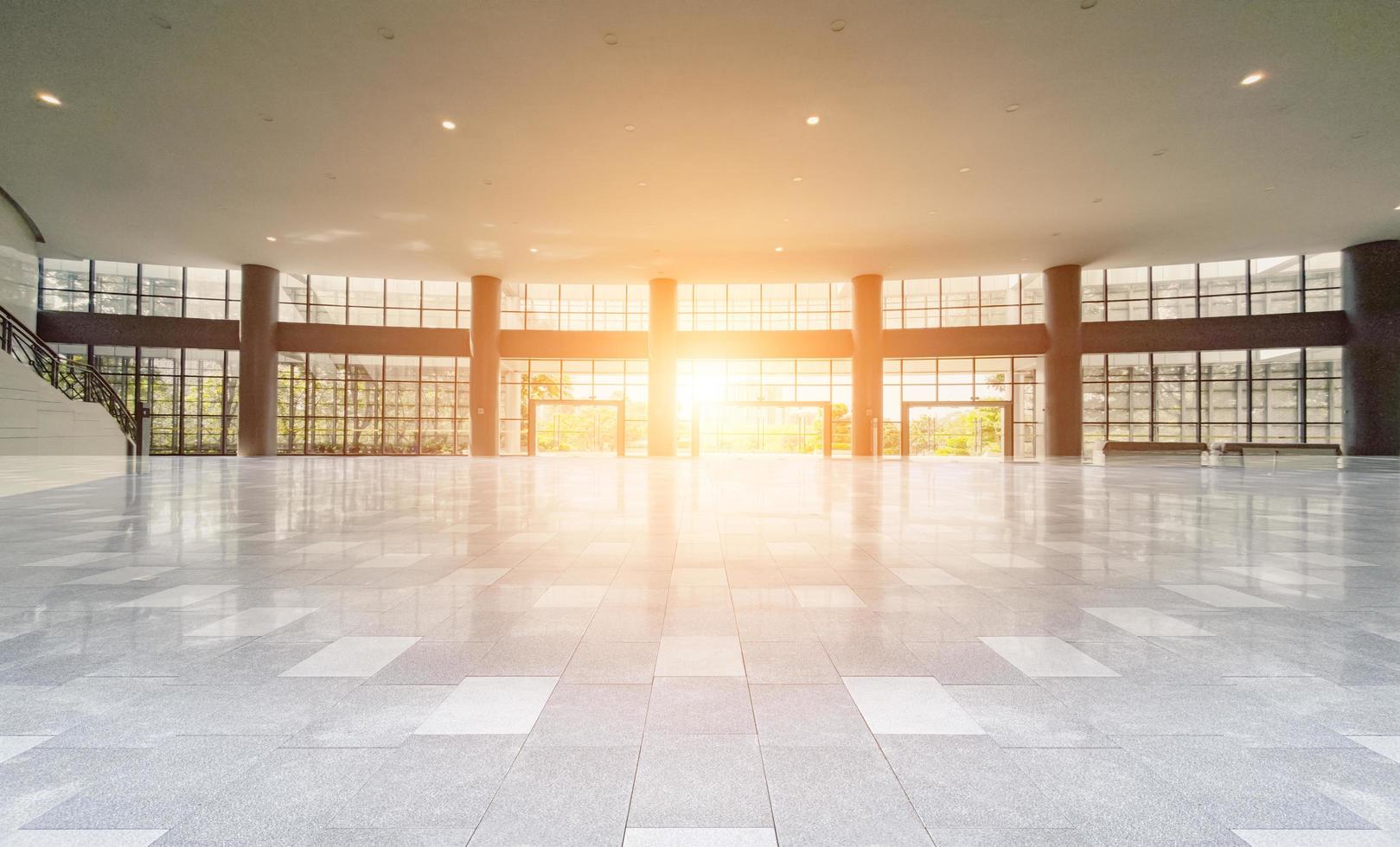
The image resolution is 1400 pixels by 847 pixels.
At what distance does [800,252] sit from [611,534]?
58.6 feet

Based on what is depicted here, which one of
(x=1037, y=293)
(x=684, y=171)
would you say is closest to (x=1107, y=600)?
(x=684, y=171)

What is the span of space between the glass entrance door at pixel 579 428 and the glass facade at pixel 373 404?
3.78 m

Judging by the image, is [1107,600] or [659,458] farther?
[659,458]

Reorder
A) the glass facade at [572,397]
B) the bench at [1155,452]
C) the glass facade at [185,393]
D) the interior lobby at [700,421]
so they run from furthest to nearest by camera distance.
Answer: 1. the glass facade at [572,397]
2. the glass facade at [185,393]
3. the bench at [1155,452]
4. the interior lobby at [700,421]

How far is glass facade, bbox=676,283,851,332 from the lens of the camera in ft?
96.8

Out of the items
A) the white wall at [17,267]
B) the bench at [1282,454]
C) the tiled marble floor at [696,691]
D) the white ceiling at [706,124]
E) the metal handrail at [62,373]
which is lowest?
the tiled marble floor at [696,691]

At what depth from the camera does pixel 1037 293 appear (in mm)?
27219

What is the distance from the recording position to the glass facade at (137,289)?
2598 cm

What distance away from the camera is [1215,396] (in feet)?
86.2

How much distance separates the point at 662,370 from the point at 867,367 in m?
8.94

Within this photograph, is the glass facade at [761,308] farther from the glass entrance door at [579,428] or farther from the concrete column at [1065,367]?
the concrete column at [1065,367]

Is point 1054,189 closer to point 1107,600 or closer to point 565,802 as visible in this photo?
point 1107,600

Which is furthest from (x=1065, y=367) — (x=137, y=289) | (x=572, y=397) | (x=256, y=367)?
(x=137, y=289)

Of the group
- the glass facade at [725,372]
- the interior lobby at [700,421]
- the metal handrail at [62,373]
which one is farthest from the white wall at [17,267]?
the metal handrail at [62,373]
